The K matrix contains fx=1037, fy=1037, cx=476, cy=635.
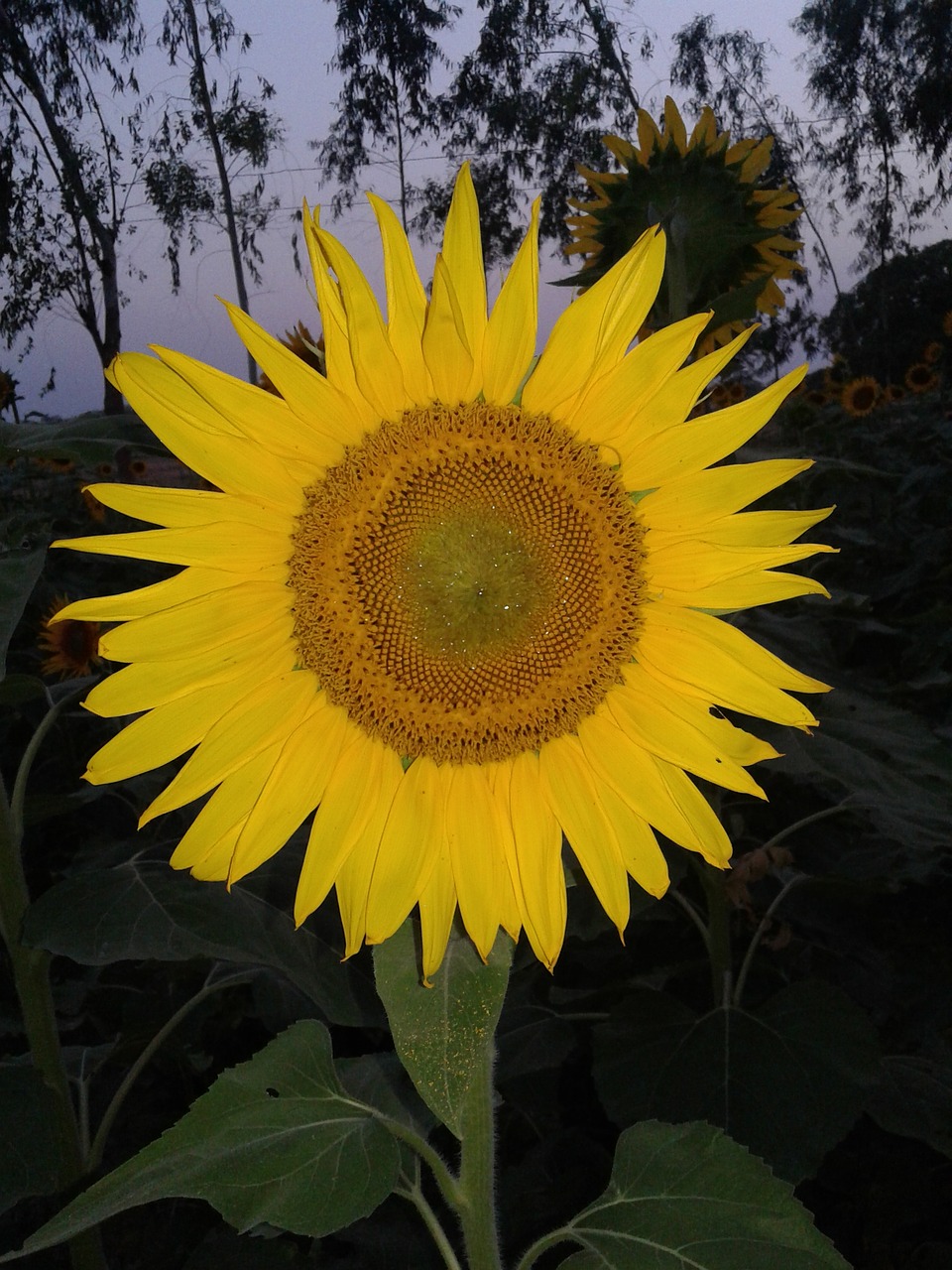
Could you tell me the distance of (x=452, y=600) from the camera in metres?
1.14

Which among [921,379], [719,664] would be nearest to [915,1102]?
[719,664]

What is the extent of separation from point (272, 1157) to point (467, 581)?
611 mm

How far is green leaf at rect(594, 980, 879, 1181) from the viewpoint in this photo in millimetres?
1661

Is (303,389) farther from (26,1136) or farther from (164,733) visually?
(26,1136)

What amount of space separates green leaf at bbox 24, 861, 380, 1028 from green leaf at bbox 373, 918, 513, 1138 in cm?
35

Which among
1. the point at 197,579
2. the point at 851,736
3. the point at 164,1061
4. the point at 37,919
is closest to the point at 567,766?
the point at 197,579

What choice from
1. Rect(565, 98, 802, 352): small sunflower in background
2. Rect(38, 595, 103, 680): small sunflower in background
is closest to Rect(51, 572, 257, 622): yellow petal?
Rect(565, 98, 802, 352): small sunflower in background

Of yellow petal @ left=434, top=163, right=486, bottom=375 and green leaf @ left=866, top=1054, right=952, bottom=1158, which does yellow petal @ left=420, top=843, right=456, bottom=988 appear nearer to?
yellow petal @ left=434, top=163, right=486, bottom=375

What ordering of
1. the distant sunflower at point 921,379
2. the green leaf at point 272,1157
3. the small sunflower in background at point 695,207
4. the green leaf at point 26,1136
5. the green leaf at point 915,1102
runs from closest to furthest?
the green leaf at point 272,1157 < the green leaf at point 26,1136 < the small sunflower in background at point 695,207 < the green leaf at point 915,1102 < the distant sunflower at point 921,379

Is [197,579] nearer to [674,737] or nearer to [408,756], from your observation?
[408,756]

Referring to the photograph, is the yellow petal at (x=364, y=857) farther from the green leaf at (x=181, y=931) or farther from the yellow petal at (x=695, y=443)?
the yellow petal at (x=695, y=443)

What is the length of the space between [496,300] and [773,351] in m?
19.9

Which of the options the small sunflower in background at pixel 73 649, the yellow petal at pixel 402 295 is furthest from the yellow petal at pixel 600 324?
the small sunflower in background at pixel 73 649

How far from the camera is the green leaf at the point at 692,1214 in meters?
0.94
